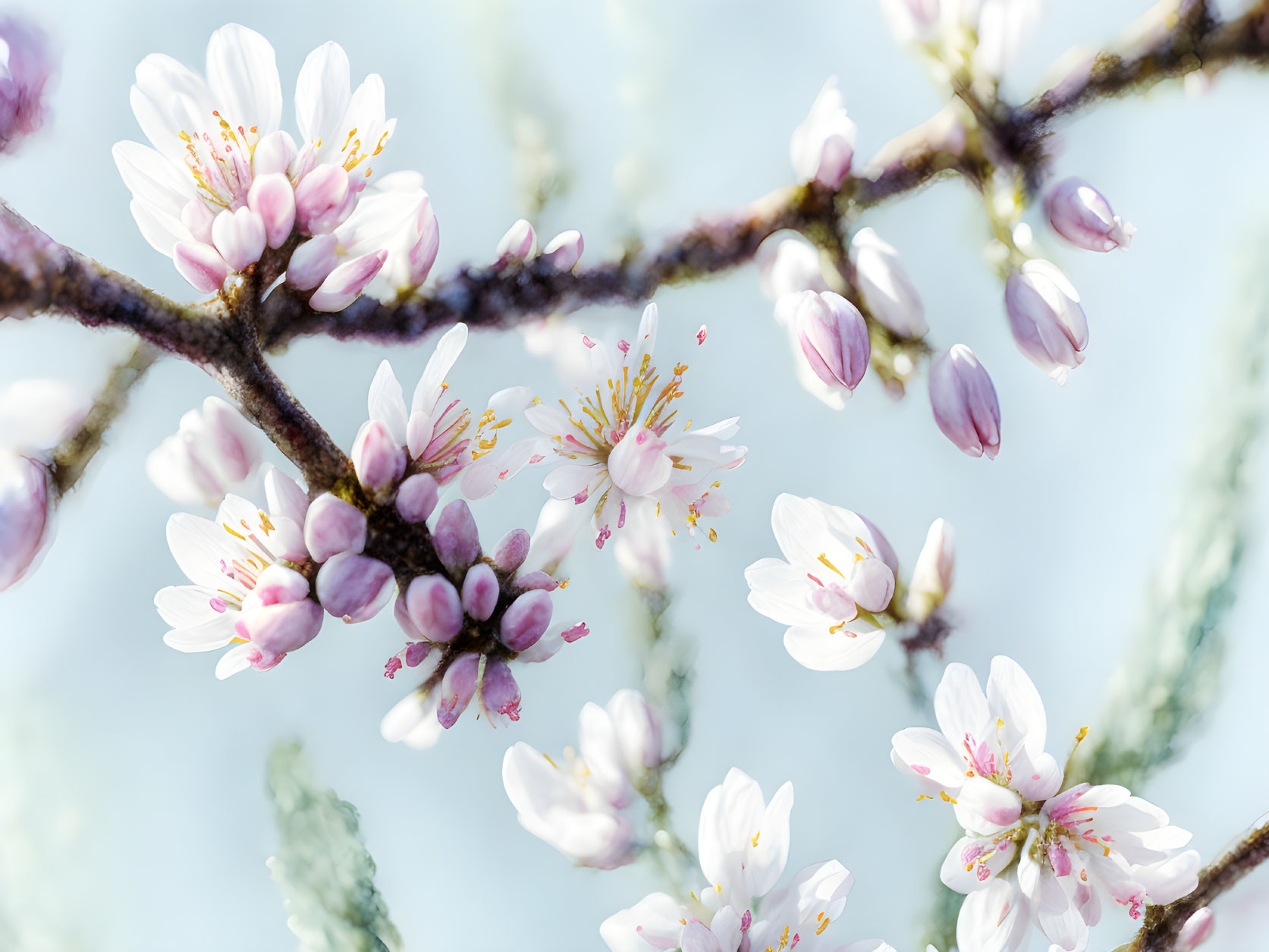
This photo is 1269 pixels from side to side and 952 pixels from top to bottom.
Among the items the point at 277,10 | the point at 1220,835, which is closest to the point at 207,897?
the point at 277,10

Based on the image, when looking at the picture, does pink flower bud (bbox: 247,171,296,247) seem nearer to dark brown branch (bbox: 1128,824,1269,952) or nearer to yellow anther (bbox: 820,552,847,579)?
yellow anther (bbox: 820,552,847,579)

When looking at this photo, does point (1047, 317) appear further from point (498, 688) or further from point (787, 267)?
point (498, 688)

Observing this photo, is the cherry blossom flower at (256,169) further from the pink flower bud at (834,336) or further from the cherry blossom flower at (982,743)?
the cherry blossom flower at (982,743)

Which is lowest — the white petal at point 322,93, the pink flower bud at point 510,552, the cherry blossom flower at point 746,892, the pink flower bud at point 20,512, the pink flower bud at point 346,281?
the cherry blossom flower at point 746,892

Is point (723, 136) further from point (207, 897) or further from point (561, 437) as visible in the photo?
point (207, 897)

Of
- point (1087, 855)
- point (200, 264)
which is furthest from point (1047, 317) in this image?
point (200, 264)

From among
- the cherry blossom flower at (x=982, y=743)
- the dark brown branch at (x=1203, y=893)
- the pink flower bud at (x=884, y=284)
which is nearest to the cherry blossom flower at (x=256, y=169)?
the pink flower bud at (x=884, y=284)

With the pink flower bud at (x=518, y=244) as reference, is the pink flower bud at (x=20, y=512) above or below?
below
